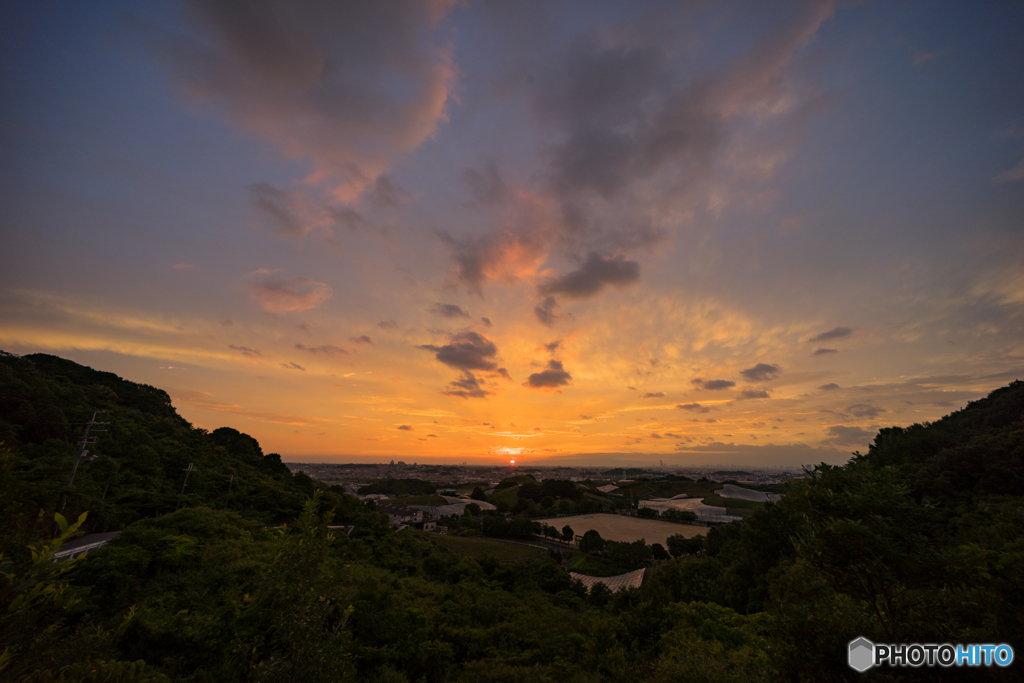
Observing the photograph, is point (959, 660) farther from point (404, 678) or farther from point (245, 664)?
point (404, 678)

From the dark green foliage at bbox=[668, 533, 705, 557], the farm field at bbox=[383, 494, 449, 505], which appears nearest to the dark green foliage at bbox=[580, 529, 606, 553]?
the dark green foliage at bbox=[668, 533, 705, 557]

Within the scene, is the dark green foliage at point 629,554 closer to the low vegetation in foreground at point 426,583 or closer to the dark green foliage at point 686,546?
the dark green foliage at point 686,546

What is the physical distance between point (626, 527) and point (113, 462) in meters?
84.6

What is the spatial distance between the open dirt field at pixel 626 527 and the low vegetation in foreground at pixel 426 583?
32639mm

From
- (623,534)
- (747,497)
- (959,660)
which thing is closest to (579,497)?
(623,534)

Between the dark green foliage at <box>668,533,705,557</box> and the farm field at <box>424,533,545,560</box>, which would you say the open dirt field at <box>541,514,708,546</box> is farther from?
the farm field at <box>424,533,545,560</box>

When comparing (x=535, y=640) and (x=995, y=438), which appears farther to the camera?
(x=995, y=438)

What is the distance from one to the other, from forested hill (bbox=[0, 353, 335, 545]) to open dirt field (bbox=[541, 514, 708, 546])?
57.5 metres

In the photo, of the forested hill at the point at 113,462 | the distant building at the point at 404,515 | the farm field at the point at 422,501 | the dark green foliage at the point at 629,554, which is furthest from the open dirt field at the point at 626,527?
the forested hill at the point at 113,462

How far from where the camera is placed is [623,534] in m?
73.9

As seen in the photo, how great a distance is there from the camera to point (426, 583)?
29.3 meters

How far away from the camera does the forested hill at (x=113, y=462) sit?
999 inches

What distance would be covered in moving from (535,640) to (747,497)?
13285 centimetres

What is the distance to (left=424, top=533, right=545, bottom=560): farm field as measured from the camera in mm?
54972
